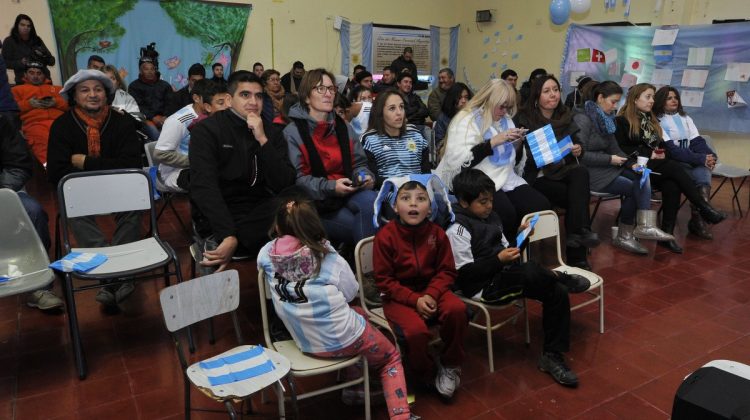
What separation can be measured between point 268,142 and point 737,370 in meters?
2.21

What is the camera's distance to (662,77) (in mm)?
7371

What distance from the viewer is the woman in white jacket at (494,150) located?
3406 millimetres

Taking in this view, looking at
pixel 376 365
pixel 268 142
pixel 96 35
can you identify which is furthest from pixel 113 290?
pixel 96 35

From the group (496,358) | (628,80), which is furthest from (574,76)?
(496,358)

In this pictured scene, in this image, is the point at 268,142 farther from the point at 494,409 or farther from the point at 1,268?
the point at 494,409

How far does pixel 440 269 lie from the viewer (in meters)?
2.37

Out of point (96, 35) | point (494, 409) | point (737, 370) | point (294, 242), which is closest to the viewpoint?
point (737, 370)

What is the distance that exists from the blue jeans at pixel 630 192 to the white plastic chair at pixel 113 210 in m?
3.48

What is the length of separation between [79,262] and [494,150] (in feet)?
8.29

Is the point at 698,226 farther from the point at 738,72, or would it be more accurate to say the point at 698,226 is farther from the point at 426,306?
the point at 426,306

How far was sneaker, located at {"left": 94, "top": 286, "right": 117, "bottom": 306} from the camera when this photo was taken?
9.87 feet

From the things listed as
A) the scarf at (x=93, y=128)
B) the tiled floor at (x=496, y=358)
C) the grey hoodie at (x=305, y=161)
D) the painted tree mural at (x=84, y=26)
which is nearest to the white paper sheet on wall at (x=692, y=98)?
the tiled floor at (x=496, y=358)

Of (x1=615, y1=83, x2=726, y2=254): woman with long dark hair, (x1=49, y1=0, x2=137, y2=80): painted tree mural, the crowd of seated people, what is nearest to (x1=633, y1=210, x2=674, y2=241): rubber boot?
the crowd of seated people

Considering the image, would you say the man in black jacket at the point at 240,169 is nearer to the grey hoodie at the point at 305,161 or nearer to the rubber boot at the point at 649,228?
the grey hoodie at the point at 305,161
